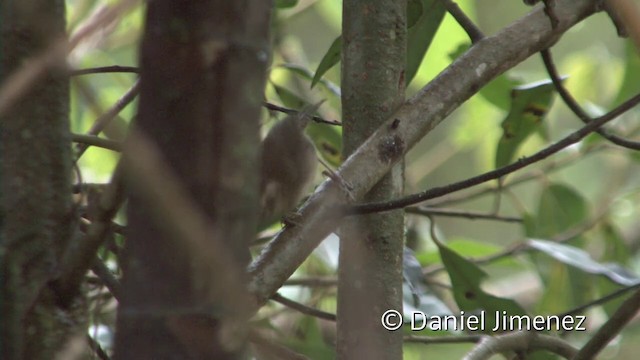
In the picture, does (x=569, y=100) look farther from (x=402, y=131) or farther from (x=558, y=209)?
(x=558, y=209)

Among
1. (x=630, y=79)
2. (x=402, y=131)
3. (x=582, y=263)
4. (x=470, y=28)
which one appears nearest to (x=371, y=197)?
(x=402, y=131)

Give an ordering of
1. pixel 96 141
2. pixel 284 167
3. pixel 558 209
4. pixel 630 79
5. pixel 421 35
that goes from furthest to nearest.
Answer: pixel 558 209 → pixel 630 79 → pixel 421 35 → pixel 284 167 → pixel 96 141

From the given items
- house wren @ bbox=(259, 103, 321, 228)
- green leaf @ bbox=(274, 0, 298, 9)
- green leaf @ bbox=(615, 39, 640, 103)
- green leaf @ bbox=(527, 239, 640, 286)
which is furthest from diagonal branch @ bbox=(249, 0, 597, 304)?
green leaf @ bbox=(615, 39, 640, 103)

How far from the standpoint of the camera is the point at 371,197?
0.92 metres

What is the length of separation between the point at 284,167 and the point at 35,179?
0.38m

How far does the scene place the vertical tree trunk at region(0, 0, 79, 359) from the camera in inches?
23.4

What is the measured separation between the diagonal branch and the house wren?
0.13 metres

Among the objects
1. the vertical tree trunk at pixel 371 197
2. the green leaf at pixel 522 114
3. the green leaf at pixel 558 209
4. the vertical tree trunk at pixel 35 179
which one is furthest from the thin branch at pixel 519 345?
the green leaf at pixel 558 209

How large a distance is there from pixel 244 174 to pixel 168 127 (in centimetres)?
5

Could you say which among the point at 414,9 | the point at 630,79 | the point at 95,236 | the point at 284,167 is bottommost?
the point at 95,236

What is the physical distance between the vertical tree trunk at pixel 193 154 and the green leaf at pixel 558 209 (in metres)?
1.38

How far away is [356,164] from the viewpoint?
828mm

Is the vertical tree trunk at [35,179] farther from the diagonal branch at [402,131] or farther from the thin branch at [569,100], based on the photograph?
the thin branch at [569,100]

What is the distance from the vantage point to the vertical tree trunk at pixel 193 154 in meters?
0.47
